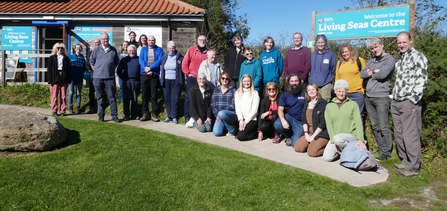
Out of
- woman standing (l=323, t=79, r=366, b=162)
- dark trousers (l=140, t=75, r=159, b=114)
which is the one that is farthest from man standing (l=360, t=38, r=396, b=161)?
dark trousers (l=140, t=75, r=159, b=114)

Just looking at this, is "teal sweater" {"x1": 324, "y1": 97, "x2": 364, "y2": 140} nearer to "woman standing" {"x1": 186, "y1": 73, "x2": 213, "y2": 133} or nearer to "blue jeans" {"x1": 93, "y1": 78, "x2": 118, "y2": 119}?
"woman standing" {"x1": 186, "y1": 73, "x2": 213, "y2": 133}

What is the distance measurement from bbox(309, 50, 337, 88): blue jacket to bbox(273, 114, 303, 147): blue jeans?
2.79ft

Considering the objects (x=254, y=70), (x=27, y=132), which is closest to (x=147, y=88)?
(x=254, y=70)

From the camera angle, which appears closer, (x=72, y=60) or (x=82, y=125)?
(x=82, y=125)

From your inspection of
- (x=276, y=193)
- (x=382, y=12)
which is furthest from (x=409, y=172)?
(x=382, y=12)

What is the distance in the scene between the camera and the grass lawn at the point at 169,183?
4051mm

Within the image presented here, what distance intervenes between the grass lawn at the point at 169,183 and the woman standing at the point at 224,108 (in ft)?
3.96

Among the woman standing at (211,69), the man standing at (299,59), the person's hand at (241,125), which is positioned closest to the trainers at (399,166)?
the man standing at (299,59)

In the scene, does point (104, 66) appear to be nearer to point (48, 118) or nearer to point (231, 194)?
point (48, 118)

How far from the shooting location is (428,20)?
8.59 meters

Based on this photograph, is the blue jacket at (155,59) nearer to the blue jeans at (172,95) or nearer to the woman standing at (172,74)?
the woman standing at (172,74)

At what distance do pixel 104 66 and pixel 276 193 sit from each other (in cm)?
519

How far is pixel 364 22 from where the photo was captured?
24.6 feet

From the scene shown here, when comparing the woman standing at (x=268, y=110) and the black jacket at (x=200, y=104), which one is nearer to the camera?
the woman standing at (x=268, y=110)
